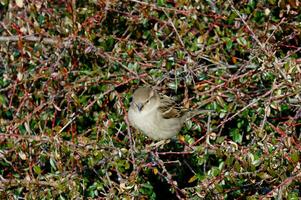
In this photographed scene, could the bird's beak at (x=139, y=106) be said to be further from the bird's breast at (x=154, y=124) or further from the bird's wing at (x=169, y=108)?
the bird's wing at (x=169, y=108)

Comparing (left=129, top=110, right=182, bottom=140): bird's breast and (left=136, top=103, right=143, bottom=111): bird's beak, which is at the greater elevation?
(left=136, top=103, right=143, bottom=111): bird's beak

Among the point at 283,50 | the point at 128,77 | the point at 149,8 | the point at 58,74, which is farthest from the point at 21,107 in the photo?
the point at 283,50

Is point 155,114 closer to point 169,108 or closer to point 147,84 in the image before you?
point 169,108

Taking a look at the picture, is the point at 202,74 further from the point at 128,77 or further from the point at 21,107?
the point at 21,107

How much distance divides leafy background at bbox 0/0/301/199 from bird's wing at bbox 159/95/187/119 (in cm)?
6

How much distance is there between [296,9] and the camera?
504 cm

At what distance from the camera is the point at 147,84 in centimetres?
493

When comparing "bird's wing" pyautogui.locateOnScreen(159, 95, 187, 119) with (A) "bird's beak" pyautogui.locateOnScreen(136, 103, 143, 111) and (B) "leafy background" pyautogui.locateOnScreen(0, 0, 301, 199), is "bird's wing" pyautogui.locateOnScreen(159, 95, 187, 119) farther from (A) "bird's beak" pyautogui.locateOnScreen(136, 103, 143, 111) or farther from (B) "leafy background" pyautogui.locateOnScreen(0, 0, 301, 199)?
(A) "bird's beak" pyautogui.locateOnScreen(136, 103, 143, 111)

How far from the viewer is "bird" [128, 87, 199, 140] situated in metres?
4.78

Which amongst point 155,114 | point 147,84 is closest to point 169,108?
point 155,114

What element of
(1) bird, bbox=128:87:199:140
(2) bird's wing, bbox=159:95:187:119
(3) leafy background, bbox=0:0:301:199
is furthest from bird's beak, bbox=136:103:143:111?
(2) bird's wing, bbox=159:95:187:119

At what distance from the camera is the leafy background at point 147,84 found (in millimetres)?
4309

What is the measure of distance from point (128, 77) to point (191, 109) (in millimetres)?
479

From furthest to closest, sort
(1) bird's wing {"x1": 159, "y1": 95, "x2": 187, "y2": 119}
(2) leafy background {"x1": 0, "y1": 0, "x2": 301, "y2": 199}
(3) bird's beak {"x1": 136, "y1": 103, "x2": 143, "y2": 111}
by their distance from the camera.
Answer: (1) bird's wing {"x1": 159, "y1": 95, "x2": 187, "y2": 119} → (3) bird's beak {"x1": 136, "y1": 103, "x2": 143, "y2": 111} → (2) leafy background {"x1": 0, "y1": 0, "x2": 301, "y2": 199}
